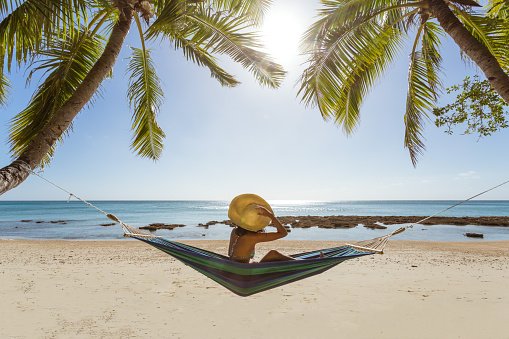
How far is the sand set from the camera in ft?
8.38

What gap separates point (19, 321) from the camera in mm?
2652

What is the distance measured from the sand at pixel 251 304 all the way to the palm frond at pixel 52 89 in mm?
1648

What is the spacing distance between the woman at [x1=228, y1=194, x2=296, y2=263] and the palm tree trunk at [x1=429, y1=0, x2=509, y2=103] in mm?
1838

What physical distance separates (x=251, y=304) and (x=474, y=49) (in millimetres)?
3046

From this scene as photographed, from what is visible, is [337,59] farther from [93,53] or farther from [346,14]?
[93,53]

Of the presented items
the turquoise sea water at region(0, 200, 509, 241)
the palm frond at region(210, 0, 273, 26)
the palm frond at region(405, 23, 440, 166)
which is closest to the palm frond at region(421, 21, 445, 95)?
the palm frond at region(405, 23, 440, 166)

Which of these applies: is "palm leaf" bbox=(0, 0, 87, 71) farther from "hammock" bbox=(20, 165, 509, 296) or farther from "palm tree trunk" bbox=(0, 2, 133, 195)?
"hammock" bbox=(20, 165, 509, 296)

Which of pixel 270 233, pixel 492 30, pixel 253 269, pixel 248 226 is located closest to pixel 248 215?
pixel 248 226

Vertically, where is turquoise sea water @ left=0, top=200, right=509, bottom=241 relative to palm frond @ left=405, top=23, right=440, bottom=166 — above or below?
below

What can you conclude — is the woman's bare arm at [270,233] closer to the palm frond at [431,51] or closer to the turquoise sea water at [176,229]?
the palm frond at [431,51]

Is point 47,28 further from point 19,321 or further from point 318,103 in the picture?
point 19,321

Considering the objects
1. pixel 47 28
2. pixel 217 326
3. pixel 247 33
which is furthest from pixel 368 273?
pixel 47 28

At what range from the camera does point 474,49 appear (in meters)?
2.17

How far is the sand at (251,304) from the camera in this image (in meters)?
2.55
